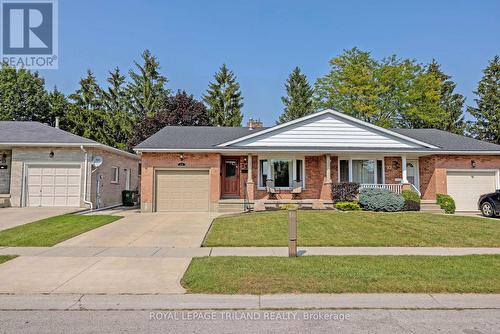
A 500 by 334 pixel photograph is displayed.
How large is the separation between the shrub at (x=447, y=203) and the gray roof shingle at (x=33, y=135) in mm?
18081

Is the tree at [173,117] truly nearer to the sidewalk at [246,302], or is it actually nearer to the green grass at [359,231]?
the green grass at [359,231]

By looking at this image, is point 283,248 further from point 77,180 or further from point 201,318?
point 77,180

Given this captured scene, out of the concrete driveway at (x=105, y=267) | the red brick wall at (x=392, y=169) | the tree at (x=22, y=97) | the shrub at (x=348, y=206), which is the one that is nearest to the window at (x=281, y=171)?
the shrub at (x=348, y=206)

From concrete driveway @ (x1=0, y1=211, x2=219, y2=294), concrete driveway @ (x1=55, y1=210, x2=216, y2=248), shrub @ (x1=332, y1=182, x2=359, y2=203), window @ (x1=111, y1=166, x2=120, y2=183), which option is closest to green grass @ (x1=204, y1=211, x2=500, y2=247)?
concrete driveway @ (x1=55, y1=210, x2=216, y2=248)

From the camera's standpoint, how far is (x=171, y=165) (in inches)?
694

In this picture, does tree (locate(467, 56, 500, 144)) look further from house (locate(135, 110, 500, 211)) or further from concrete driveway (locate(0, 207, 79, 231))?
concrete driveway (locate(0, 207, 79, 231))

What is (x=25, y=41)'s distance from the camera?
15.7m

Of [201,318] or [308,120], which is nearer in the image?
[201,318]

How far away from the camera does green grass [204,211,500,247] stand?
9570 mm

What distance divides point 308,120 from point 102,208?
12.3 meters

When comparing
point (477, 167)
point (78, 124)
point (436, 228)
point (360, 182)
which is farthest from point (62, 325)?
point (78, 124)

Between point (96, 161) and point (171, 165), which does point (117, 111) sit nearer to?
point (96, 161)

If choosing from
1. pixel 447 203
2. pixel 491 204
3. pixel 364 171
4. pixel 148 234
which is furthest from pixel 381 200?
pixel 148 234

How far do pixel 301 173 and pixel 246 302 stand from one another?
560 inches
